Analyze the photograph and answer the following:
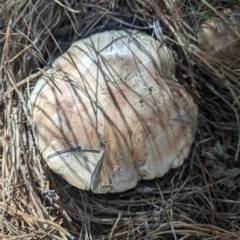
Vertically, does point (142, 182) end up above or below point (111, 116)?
below

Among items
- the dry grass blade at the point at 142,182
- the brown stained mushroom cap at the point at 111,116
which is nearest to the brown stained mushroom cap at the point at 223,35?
the dry grass blade at the point at 142,182

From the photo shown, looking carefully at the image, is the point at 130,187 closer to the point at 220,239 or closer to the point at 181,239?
the point at 181,239

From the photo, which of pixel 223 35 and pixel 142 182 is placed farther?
pixel 142 182

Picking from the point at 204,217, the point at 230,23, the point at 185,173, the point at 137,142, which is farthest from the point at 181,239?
the point at 230,23

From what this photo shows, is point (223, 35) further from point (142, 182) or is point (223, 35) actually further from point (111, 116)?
point (142, 182)

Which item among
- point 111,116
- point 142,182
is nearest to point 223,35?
point 111,116

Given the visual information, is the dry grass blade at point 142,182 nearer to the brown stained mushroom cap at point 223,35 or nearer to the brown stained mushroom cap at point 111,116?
the brown stained mushroom cap at point 223,35
